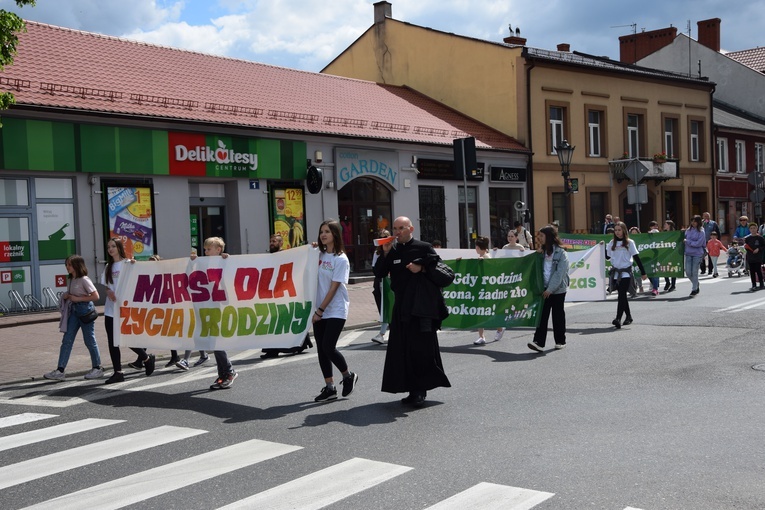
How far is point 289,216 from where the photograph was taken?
81.2ft

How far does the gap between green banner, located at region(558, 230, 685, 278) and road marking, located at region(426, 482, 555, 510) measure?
16.6 metres

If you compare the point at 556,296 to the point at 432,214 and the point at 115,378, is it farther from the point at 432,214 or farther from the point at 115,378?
the point at 432,214

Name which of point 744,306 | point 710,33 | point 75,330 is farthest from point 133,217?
point 710,33

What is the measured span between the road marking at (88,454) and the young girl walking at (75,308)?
366 cm

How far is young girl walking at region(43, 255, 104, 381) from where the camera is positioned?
1085 centimetres

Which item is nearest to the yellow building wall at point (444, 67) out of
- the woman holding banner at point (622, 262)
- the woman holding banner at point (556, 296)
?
the woman holding banner at point (622, 262)

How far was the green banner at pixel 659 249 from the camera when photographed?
21641 mm

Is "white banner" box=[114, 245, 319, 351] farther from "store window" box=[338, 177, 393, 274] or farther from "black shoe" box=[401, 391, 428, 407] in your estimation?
"store window" box=[338, 177, 393, 274]

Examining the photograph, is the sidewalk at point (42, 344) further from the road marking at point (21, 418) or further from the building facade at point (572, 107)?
the building facade at point (572, 107)

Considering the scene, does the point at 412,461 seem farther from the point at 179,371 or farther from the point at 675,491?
the point at 179,371

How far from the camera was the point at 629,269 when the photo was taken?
1472cm

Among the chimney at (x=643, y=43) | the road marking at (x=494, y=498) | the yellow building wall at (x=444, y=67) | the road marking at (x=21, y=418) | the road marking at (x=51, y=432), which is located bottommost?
the road marking at (x=21, y=418)

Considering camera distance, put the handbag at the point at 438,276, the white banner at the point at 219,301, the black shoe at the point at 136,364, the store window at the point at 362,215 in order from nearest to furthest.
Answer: the handbag at the point at 438,276 < the white banner at the point at 219,301 < the black shoe at the point at 136,364 < the store window at the point at 362,215

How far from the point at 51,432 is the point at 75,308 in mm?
3350
